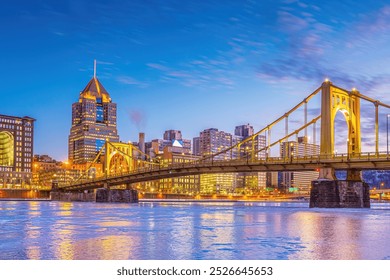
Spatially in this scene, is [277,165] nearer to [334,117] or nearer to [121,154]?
[334,117]

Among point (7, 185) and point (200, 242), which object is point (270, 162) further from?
point (7, 185)

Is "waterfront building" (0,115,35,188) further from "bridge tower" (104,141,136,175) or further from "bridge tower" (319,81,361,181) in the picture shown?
"bridge tower" (319,81,361,181)

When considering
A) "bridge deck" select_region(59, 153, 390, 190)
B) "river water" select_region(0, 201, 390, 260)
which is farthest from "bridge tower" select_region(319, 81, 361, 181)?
"river water" select_region(0, 201, 390, 260)

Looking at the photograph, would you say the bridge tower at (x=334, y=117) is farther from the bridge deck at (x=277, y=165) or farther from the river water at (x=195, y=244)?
the river water at (x=195, y=244)

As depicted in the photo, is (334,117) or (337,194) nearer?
(337,194)

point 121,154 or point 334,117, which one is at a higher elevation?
point 334,117

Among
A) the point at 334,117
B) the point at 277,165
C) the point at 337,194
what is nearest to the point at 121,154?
the point at 277,165
